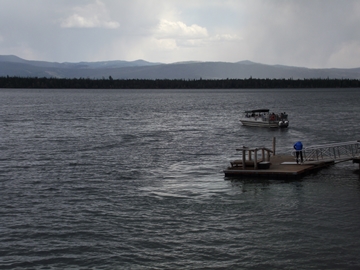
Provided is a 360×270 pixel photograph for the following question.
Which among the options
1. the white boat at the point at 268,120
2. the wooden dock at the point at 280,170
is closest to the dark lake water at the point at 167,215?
the wooden dock at the point at 280,170

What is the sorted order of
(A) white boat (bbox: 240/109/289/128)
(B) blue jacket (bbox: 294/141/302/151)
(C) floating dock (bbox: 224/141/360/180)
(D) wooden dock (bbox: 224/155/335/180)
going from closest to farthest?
(D) wooden dock (bbox: 224/155/335/180), (C) floating dock (bbox: 224/141/360/180), (B) blue jacket (bbox: 294/141/302/151), (A) white boat (bbox: 240/109/289/128)

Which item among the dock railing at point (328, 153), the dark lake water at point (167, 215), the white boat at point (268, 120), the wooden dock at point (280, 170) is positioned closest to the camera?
the dark lake water at point (167, 215)

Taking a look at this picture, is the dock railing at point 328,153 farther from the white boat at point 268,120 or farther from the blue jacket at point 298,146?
the white boat at point 268,120

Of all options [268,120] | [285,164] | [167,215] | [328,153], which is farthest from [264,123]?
[167,215]

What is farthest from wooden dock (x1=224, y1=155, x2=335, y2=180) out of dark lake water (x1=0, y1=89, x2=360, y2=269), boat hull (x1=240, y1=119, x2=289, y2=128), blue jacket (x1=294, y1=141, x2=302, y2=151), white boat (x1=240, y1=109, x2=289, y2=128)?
white boat (x1=240, y1=109, x2=289, y2=128)

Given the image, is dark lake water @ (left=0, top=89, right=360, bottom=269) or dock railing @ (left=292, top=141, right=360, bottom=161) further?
dock railing @ (left=292, top=141, right=360, bottom=161)

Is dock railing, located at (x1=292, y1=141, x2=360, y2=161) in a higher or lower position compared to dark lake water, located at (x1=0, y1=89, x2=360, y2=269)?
higher

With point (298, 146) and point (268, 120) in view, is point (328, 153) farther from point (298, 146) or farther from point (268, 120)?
point (268, 120)

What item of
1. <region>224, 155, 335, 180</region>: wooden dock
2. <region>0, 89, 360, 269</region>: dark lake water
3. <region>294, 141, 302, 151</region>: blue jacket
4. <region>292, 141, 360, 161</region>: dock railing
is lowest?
<region>0, 89, 360, 269</region>: dark lake water

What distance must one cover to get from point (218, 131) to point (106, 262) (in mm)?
46911

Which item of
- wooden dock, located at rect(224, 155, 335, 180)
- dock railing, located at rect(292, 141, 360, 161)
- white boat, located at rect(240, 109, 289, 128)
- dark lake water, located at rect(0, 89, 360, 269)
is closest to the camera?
dark lake water, located at rect(0, 89, 360, 269)

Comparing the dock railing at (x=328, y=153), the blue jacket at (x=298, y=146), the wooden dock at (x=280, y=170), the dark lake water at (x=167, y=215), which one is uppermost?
the blue jacket at (x=298, y=146)

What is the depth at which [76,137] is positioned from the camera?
56031 millimetres

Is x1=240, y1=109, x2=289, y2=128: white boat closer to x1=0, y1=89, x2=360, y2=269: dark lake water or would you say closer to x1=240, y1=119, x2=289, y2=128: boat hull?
x1=240, y1=119, x2=289, y2=128: boat hull
